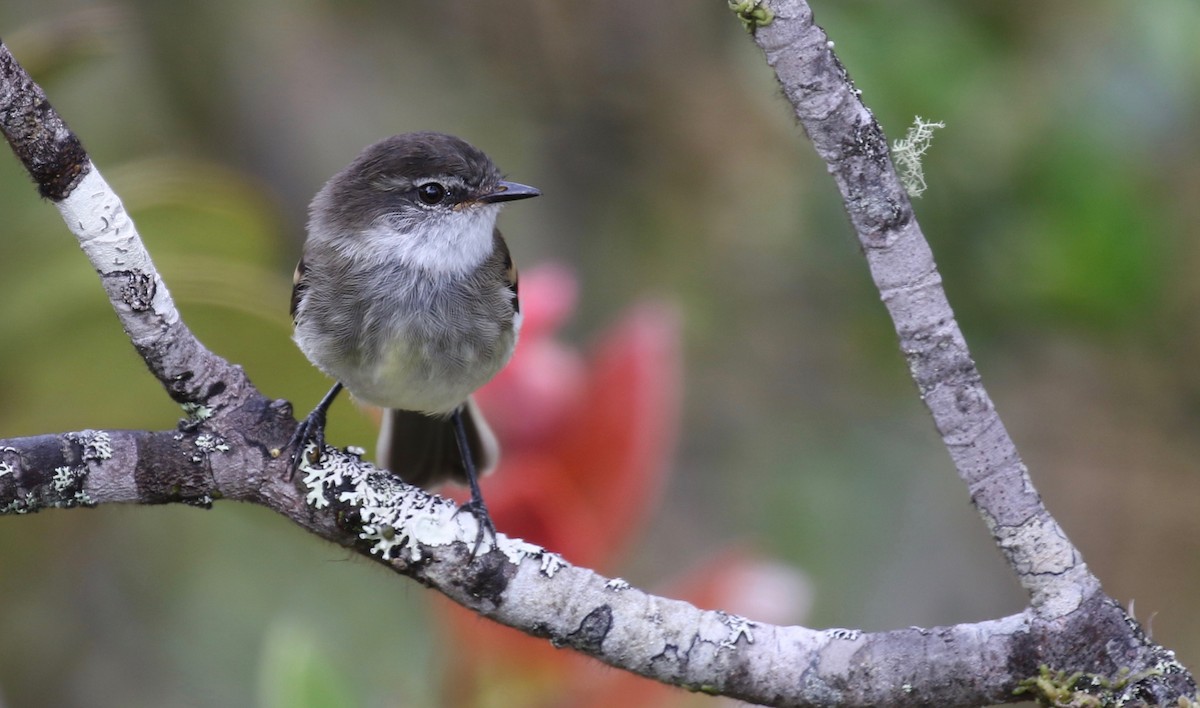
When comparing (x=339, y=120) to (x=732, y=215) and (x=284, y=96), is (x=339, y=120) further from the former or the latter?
(x=732, y=215)

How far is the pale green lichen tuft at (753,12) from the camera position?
1839 mm

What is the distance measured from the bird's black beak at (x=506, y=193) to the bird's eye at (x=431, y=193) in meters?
0.09

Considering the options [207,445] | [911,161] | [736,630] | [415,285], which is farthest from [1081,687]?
[415,285]

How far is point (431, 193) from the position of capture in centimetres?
325

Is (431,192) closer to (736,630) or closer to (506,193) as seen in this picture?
(506,193)

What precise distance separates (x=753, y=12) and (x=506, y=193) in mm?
1437

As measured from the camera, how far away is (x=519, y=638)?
10.2 ft

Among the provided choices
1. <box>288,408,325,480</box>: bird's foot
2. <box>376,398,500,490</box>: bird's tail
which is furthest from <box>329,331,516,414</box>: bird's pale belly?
<box>288,408,325,480</box>: bird's foot

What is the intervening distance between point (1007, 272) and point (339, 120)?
3.33 metres

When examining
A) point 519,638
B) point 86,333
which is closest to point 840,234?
point 519,638

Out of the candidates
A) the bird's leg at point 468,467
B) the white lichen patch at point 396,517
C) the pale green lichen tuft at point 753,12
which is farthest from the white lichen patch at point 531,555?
the pale green lichen tuft at point 753,12

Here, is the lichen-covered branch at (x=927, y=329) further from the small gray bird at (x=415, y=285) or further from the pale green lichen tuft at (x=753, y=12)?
the small gray bird at (x=415, y=285)

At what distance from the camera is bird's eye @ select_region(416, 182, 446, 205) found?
3244 mm

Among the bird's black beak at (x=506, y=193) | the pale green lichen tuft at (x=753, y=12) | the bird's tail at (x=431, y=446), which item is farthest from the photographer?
the bird's tail at (x=431, y=446)
